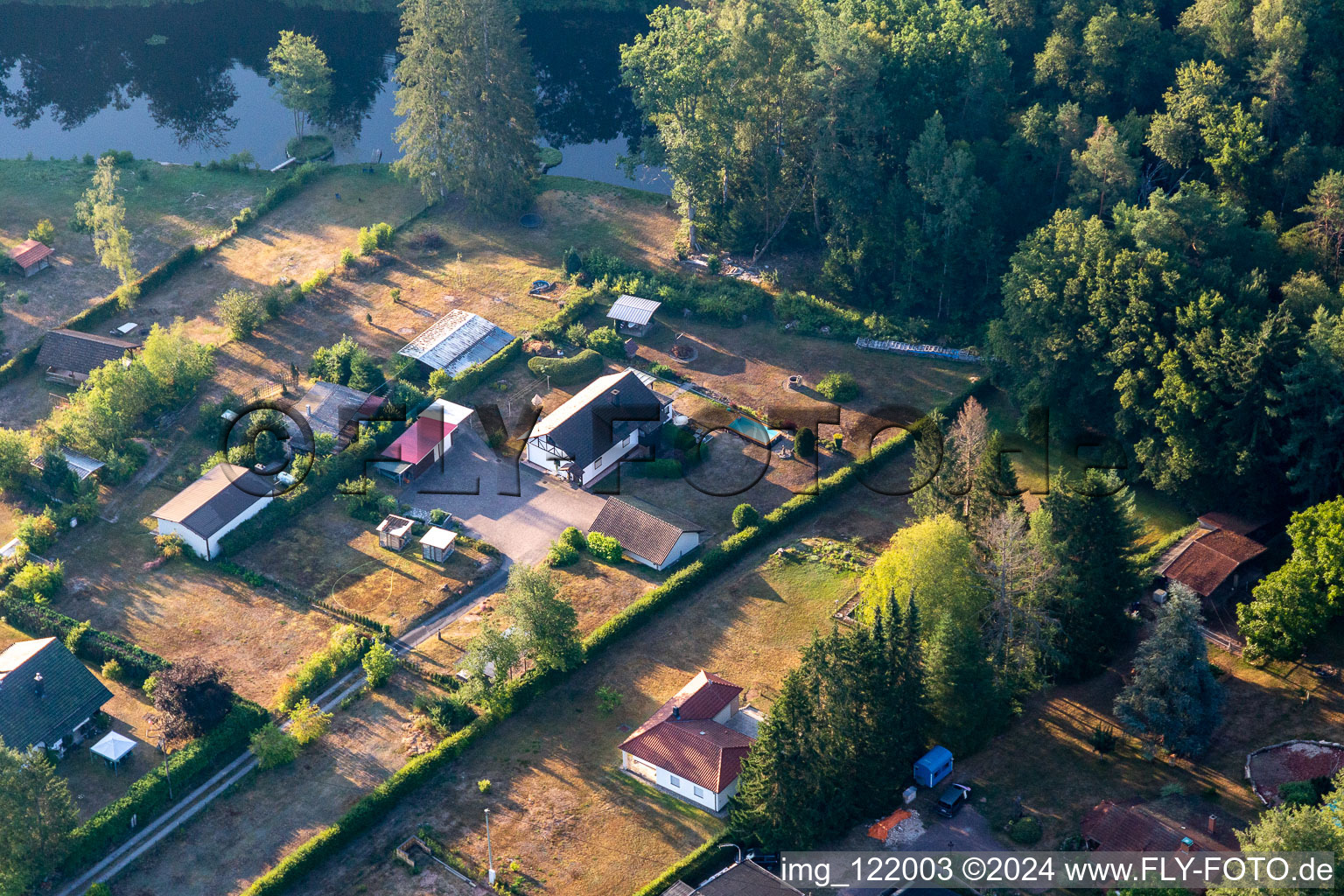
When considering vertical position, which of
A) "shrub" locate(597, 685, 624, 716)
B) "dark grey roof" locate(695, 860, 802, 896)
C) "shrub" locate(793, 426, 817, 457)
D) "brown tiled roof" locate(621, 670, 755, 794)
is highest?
"shrub" locate(793, 426, 817, 457)

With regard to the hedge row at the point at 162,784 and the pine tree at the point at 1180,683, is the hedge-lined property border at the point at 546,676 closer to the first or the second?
the hedge row at the point at 162,784

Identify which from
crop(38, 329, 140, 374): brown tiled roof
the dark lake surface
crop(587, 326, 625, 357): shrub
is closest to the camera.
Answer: crop(38, 329, 140, 374): brown tiled roof

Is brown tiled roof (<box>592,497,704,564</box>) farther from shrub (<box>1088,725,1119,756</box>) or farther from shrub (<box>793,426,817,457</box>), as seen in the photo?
shrub (<box>1088,725,1119,756</box>)

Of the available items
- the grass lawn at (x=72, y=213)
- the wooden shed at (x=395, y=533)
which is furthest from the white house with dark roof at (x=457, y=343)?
the grass lawn at (x=72, y=213)

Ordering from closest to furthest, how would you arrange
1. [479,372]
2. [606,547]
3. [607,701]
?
1. [607,701]
2. [606,547]
3. [479,372]

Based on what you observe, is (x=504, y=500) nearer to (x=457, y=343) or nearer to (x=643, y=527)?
(x=643, y=527)

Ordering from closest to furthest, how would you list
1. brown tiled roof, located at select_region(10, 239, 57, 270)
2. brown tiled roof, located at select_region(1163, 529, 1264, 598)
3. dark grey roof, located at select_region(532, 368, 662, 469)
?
brown tiled roof, located at select_region(1163, 529, 1264, 598), dark grey roof, located at select_region(532, 368, 662, 469), brown tiled roof, located at select_region(10, 239, 57, 270)

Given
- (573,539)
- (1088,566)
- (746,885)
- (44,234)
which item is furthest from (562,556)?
(44,234)

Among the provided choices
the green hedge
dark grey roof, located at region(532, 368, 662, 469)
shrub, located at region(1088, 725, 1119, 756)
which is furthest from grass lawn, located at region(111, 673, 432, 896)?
shrub, located at region(1088, 725, 1119, 756)
